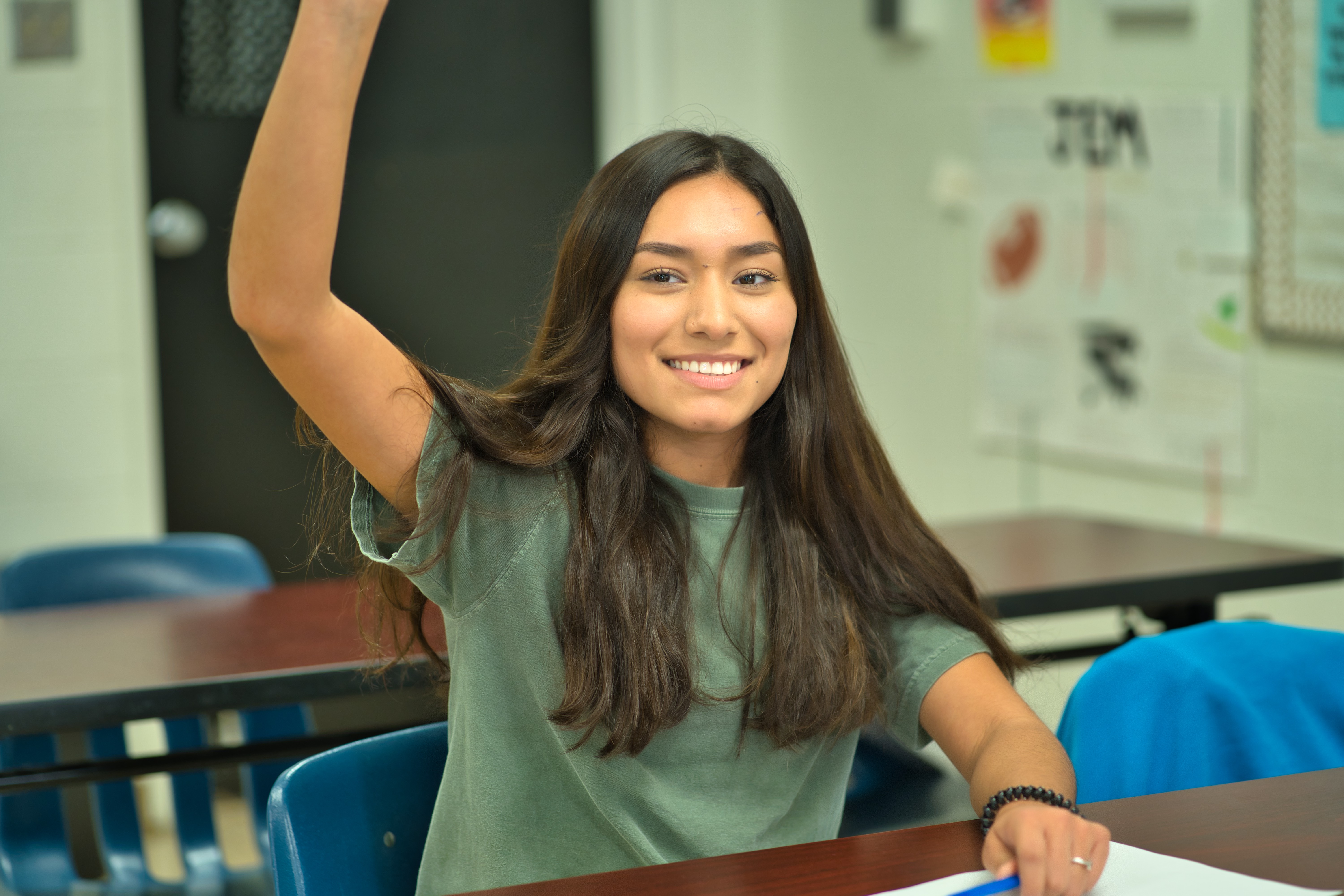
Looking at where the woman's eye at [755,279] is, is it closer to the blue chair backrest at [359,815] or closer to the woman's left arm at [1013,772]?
the woman's left arm at [1013,772]

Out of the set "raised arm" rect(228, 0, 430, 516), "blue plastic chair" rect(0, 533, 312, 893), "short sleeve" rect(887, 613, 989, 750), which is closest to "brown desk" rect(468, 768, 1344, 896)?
"short sleeve" rect(887, 613, 989, 750)

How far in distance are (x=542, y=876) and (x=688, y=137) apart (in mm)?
639

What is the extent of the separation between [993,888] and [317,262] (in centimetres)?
60

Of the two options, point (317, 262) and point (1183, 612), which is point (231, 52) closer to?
point (1183, 612)

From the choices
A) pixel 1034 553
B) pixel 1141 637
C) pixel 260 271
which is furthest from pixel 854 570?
pixel 1034 553

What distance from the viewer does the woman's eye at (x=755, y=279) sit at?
1.19 meters

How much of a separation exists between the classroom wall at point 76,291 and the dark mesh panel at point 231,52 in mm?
162

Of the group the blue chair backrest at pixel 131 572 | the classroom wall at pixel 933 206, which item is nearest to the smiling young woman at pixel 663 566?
the blue chair backrest at pixel 131 572

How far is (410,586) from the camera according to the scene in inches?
49.2

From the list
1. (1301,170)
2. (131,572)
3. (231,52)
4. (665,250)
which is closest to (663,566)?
(665,250)

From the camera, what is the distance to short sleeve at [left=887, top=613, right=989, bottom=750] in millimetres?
1195

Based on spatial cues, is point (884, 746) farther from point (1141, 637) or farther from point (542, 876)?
point (542, 876)

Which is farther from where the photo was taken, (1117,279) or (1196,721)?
(1117,279)

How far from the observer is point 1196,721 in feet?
4.21
